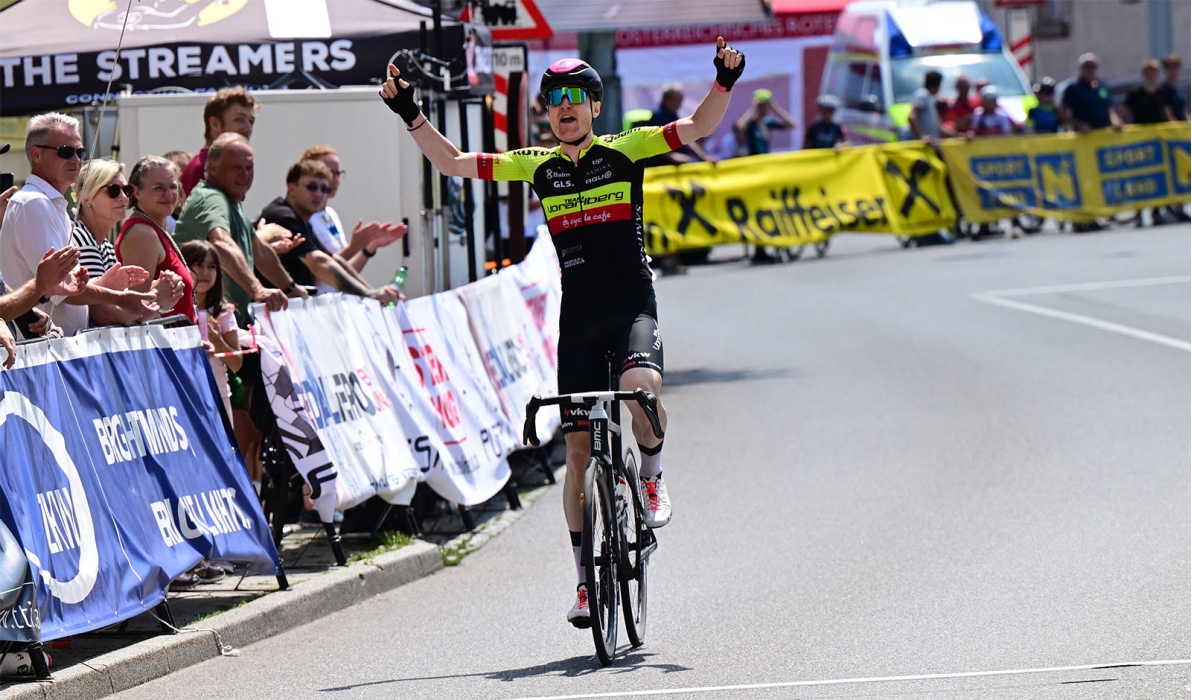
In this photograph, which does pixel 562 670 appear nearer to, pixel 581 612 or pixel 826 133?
pixel 581 612

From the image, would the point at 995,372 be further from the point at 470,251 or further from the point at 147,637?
the point at 147,637

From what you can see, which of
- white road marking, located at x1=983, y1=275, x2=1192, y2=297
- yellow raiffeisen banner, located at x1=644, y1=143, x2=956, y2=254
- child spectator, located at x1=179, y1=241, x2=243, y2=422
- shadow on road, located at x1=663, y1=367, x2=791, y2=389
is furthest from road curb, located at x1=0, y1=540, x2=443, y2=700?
yellow raiffeisen banner, located at x1=644, y1=143, x2=956, y2=254

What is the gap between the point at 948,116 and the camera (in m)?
26.1

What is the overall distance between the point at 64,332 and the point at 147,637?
53.5 inches

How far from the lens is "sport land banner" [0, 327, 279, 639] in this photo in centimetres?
648

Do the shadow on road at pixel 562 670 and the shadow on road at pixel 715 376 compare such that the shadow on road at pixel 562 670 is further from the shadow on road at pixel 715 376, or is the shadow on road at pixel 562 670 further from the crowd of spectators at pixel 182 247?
the shadow on road at pixel 715 376

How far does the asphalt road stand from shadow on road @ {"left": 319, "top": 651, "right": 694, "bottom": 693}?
0.07 ft

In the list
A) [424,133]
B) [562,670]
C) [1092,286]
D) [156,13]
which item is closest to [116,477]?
[424,133]

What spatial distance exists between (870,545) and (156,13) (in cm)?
676

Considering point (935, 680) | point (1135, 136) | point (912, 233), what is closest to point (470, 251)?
point (935, 680)

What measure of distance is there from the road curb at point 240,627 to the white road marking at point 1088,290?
9203mm

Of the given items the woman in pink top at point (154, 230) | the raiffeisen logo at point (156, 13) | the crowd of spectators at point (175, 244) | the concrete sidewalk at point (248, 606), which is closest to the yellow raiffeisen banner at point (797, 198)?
the raiffeisen logo at point (156, 13)

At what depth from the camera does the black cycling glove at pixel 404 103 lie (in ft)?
22.7

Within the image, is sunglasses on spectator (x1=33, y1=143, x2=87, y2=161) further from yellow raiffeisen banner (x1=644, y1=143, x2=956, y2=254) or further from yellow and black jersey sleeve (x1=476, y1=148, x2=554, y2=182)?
yellow raiffeisen banner (x1=644, y1=143, x2=956, y2=254)
